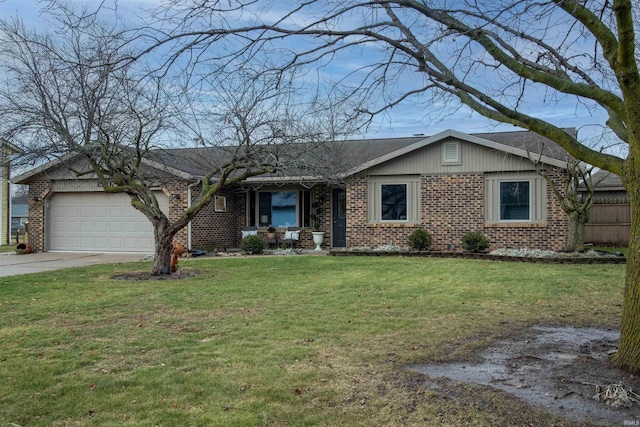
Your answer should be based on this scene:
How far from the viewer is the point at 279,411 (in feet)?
12.2

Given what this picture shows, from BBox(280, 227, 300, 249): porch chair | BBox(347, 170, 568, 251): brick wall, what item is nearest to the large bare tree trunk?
BBox(347, 170, 568, 251): brick wall

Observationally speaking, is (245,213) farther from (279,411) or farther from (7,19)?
(279,411)

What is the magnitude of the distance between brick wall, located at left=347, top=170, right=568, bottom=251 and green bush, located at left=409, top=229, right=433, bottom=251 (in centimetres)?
59

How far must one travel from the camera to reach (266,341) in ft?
18.3

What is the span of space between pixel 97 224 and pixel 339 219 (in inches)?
337

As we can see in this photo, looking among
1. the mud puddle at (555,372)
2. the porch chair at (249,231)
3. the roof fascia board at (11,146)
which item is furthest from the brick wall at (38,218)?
the mud puddle at (555,372)

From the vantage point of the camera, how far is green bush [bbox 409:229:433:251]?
15734 millimetres

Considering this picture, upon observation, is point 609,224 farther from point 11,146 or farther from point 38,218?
point 38,218

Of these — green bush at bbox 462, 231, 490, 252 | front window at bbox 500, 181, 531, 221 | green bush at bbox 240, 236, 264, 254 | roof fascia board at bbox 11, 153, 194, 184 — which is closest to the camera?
green bush at bbox 462, 231, 490, 252

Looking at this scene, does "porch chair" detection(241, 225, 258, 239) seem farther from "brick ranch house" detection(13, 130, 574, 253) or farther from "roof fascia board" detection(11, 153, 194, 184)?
"roof fascia board" detection(11, 153, 194, 184)

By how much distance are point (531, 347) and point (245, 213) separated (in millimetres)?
15178

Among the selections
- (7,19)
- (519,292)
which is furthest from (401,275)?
(7,19)

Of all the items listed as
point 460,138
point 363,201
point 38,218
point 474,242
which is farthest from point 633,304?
point 38,218

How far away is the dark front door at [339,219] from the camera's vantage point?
18.8 metres
